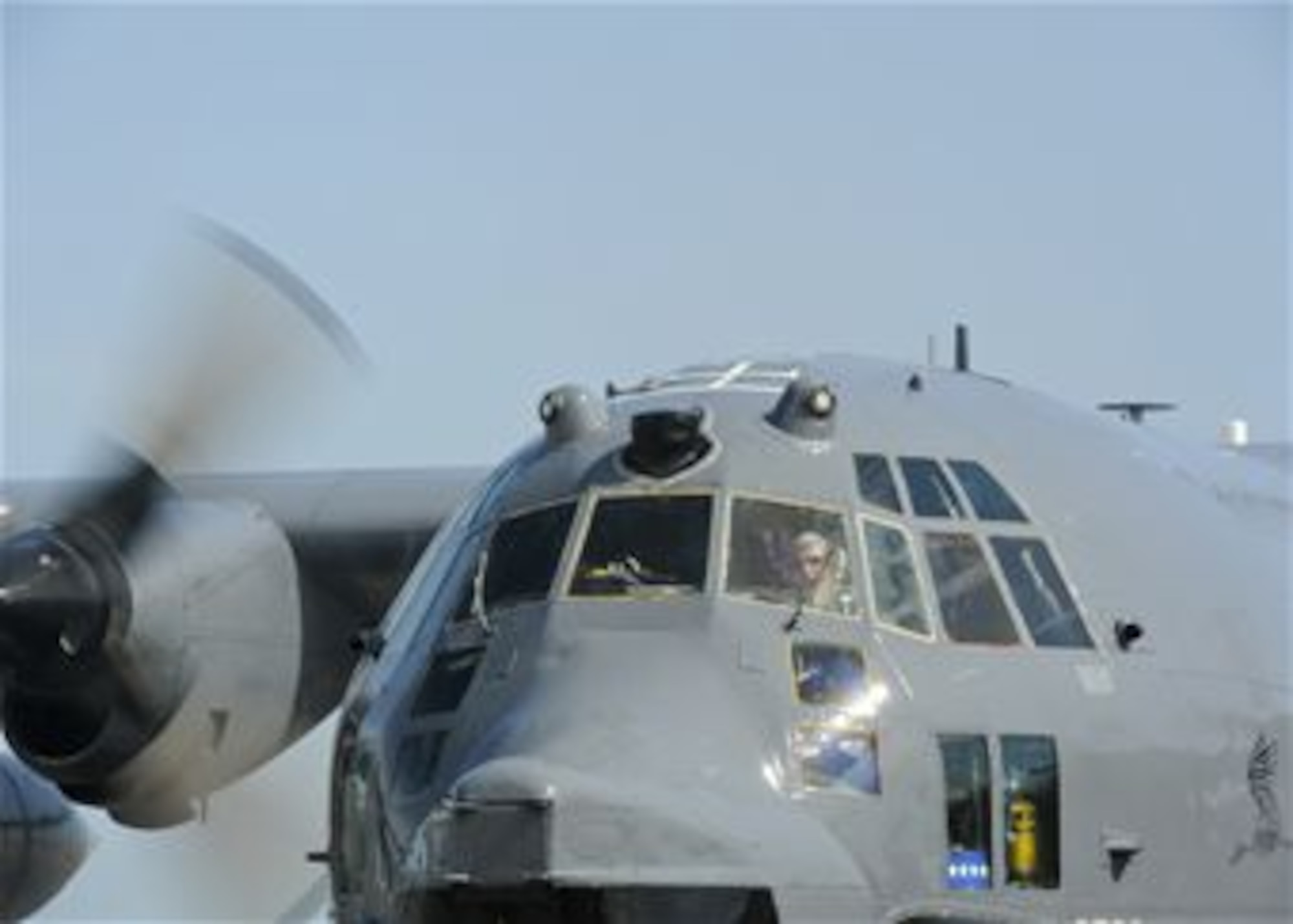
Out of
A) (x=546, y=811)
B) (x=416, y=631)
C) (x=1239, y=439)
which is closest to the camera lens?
(x=546, y=811)

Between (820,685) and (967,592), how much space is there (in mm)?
921

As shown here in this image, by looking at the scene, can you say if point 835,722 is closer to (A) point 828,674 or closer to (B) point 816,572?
(A) point 828,674

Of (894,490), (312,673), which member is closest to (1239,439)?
(312,673)

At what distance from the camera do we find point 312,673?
56.3 ft

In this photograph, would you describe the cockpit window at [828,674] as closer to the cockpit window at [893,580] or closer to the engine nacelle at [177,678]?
the cockpit window at [893,580]

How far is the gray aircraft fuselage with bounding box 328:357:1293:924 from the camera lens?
9227 mm

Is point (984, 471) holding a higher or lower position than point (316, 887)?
higher

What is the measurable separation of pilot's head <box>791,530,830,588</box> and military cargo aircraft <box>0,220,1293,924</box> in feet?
0.04

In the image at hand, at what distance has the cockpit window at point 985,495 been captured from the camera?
1078cm

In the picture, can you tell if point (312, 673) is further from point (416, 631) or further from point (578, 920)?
point (578, 920)

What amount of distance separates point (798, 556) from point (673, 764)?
1.36 meters

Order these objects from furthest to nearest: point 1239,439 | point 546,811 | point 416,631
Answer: point 1239,439, point 416,631, point 546,811

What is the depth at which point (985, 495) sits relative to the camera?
10.9m

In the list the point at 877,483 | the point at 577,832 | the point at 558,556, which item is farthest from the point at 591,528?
the point at 577,832
